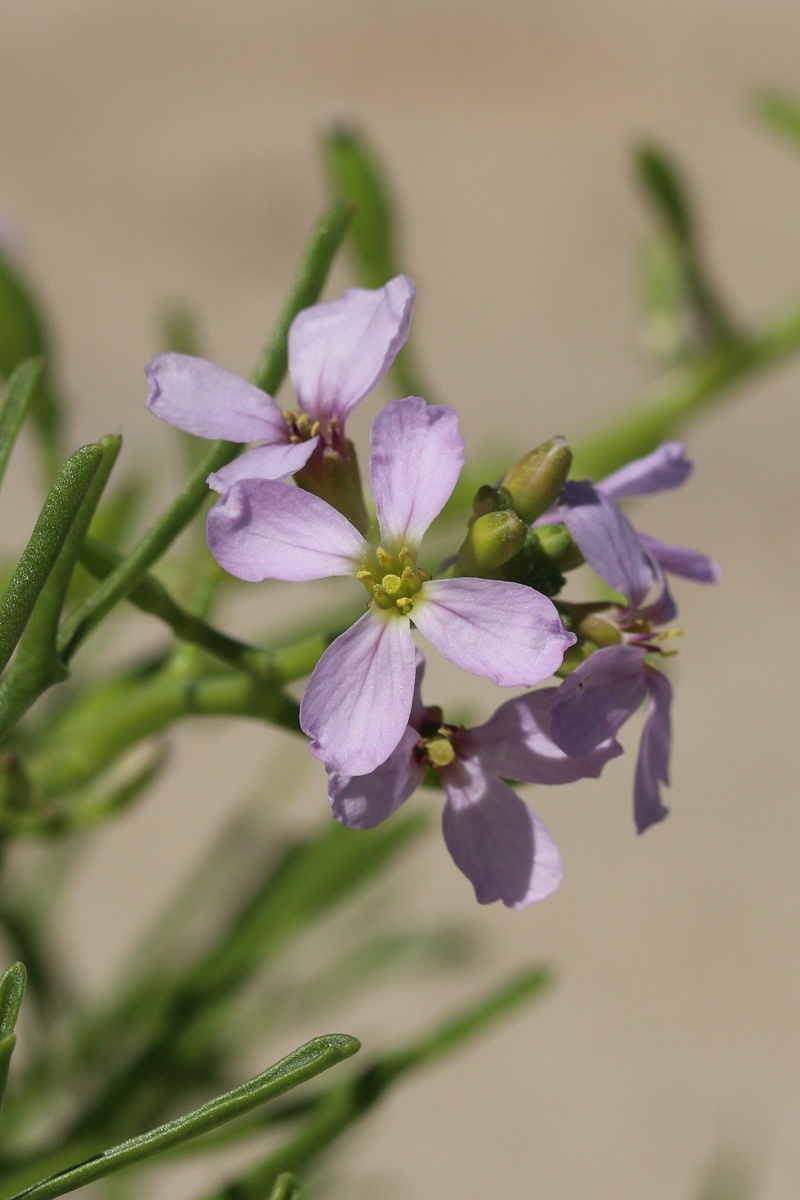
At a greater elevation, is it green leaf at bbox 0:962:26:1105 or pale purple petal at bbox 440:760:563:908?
green leaf at bbox 0:962:26:1105

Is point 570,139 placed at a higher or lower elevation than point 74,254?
lower

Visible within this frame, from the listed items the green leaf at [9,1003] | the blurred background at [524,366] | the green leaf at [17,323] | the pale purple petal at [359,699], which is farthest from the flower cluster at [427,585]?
the blurred background at [524,366]

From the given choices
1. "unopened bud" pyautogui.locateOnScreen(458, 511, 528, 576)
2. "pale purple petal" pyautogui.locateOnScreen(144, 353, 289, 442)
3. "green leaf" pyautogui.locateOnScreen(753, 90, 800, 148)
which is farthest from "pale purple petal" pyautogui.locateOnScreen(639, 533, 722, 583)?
"green leaf" pyautogui.locateOnScreen(753, 90, 800, 148)

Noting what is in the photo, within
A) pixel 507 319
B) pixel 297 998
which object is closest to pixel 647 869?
pixel 297 998

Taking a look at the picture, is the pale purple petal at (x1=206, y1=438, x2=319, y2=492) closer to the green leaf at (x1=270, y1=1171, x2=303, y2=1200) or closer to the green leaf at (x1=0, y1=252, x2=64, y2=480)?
the green leaf at (x1=270, y1=1171, x2=303, y2=1200)

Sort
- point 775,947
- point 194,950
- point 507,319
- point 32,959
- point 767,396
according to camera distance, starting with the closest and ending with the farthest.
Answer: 1. point 32,959
2. point 194,950
3. point 775,947
4. point 767,396
5. point 507,319

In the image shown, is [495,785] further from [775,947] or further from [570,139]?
[570,139]

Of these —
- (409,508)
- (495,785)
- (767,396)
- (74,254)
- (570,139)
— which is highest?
(74,254)

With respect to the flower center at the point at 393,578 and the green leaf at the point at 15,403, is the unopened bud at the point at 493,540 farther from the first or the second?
the green leaf at the point at 15,403
